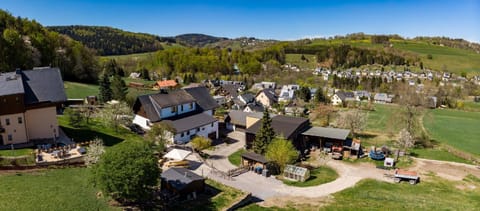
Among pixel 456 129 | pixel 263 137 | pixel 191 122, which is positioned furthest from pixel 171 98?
pixel 456 129

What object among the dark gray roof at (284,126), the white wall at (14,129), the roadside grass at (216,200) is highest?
the white wall at (14,129)

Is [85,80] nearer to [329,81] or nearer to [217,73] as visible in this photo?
[217,73]

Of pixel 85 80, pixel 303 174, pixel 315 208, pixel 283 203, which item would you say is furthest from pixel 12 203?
pixel 85 80

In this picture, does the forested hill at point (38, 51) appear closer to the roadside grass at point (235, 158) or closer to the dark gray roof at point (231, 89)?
the dark gray roof at point (231, 89)

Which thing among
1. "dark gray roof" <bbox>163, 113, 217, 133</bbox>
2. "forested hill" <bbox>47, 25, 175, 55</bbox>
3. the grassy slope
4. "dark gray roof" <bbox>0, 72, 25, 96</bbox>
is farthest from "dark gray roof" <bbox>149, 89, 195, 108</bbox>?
the grassy slope

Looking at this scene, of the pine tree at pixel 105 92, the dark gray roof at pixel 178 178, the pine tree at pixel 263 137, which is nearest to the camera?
the dark gray roof at pixel 178 178

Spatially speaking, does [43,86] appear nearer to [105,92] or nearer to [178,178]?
[178,178]

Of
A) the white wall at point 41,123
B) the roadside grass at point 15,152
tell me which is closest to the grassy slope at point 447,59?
the white wall at point 41,123
